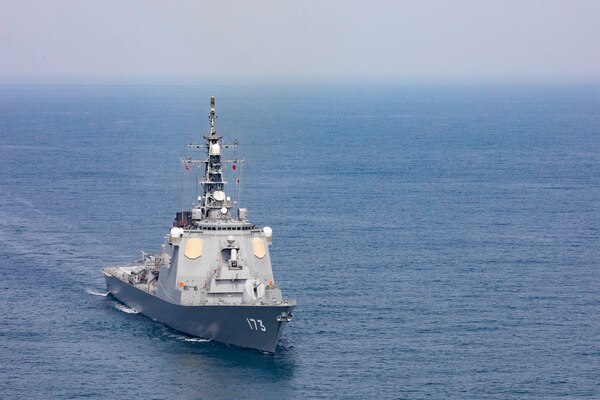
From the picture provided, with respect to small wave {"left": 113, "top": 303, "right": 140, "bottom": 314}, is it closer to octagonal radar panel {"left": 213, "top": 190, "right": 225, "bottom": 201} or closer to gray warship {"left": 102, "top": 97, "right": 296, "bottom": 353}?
gray warship {"left": 102, "top": 97, "right": 296, "bottom": 353}

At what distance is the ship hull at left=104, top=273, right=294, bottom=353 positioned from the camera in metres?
56.7

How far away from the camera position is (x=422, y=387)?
51.8 meters

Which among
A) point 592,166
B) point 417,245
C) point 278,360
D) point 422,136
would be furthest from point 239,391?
point 422,136

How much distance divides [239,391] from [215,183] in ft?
54.6

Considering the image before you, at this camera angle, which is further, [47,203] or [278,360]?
[47,203]

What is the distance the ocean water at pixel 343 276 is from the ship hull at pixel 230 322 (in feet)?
2.59

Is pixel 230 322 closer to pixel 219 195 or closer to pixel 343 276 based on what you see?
pixel 219 195

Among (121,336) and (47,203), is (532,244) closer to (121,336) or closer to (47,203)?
(121,336)

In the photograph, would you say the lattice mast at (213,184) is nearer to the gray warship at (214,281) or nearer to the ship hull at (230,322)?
the gray warship at (214,281)

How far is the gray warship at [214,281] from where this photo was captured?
5744 centimetres

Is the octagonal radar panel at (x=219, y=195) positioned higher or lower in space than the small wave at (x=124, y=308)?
higher

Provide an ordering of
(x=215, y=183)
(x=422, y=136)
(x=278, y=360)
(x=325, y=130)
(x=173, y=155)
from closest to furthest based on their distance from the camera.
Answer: (x=278, y=360), (x=215, y=183), (x=173, y=155), (x=422, y=136), (x=325, y=130)

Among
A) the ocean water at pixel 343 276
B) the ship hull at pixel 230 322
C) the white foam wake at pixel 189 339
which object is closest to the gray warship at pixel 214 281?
the ship hull at pixel 230 322

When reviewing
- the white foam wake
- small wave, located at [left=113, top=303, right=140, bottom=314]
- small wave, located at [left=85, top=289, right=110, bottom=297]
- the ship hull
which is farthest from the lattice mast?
small wave, located at [left=85, top=289, right=110, bottom=297]
